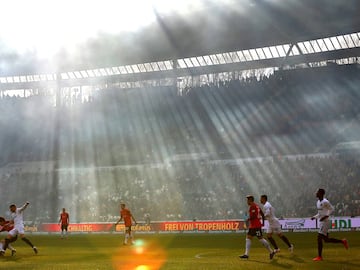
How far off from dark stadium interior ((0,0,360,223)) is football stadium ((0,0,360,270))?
14 cm

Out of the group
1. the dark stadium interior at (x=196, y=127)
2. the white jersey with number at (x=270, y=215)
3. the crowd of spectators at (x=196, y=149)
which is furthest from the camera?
the crowd of spectators at (x=196, y=149)

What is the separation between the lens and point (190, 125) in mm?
61000

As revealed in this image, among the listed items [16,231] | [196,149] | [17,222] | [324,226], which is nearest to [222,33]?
[196,149]

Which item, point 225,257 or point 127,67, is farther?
point 127,67

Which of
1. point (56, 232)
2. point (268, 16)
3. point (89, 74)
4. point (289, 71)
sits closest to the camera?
point (268, 16)

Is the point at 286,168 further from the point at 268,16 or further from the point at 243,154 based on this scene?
the point at 268,16

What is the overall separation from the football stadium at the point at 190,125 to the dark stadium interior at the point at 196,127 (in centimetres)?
14

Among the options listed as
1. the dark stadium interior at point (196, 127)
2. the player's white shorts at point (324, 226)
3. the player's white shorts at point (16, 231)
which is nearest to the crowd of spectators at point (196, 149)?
the dark stadium interior at point (196, 127)

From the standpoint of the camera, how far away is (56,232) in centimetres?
4678

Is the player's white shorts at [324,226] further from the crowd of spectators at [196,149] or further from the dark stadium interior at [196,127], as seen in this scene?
the crowd of spectators at [196,149]

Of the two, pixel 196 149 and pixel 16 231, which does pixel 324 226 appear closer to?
pixel 16 231

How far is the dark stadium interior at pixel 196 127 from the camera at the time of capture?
43.2 m

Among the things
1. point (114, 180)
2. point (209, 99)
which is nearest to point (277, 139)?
point (209, 99)

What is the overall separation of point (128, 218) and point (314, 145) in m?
28.6
